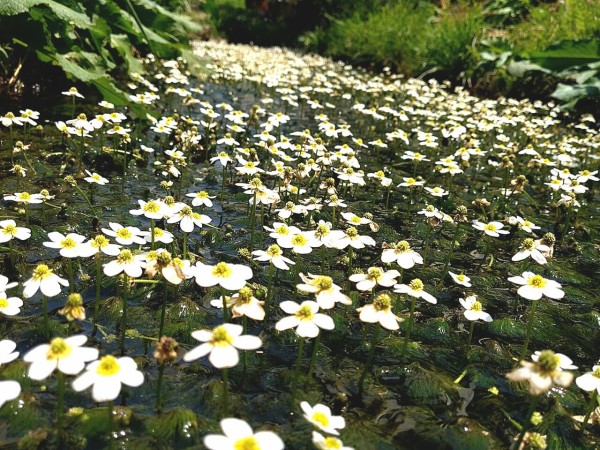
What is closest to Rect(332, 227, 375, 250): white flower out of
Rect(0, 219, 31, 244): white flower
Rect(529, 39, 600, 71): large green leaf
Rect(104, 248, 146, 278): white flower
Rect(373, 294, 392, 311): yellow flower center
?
Rect(373, 294, 392, 311): yellow flower center

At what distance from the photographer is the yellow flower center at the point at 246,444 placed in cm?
113

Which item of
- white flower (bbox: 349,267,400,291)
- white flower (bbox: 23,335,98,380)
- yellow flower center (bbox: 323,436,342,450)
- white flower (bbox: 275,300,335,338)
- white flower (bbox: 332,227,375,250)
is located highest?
white flower (bbox: 23,335,98,380)

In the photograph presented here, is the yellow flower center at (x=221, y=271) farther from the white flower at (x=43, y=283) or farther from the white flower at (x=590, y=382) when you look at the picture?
the white flower at (x=590, y=382)

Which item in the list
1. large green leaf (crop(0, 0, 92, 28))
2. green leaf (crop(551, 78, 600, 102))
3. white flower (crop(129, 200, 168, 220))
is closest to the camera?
white flower (crop(129, 200, 168, 220))

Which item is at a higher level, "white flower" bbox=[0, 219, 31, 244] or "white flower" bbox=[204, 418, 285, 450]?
"white flower" bbox=[204, 418, 285, 450]

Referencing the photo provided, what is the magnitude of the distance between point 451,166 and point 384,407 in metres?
2.37

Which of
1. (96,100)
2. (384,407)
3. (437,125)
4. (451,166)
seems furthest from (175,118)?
(384,407)

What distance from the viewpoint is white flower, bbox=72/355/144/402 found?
119 centimetres

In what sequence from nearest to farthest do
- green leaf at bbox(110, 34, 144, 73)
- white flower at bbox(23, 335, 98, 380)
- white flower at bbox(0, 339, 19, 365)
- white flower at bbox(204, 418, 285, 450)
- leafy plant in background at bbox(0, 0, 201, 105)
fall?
1. white flower at bbox(204, 418, 285, 450)
2. white flower at bbox(23, 335, 98, 380)
3. white flower at bbox(0, 339, 19, 365)
4. leafy plant in background at bbox(0, 0, 201, 105)
5. green leaf at bbox(110, 34, 144, 73)

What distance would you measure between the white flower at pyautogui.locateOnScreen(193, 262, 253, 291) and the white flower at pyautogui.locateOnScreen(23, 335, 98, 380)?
1.40 ft

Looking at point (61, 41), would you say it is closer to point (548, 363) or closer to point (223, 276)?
point (223, 276)

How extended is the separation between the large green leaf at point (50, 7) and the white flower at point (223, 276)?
264 centimetres

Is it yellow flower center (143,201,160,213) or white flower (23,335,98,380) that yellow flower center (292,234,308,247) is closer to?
yellow flower center (143,201,160,213)

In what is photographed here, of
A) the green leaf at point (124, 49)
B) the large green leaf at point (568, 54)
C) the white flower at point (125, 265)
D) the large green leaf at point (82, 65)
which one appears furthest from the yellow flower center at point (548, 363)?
the large green leaf at point (568, 54)
